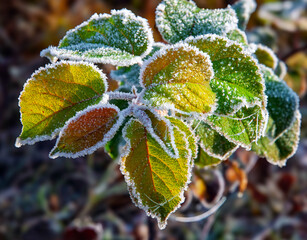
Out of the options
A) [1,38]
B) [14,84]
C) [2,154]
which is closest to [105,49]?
[2,154]

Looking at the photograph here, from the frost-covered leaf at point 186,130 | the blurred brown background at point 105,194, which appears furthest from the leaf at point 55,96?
the blurred brown background at point 105,194

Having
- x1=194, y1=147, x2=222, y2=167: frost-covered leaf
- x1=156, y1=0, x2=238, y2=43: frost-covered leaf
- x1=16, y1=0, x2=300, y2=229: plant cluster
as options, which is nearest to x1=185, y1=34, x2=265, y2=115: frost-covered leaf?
x1=16, y1=0, x2=300, y2=229: plant cluster

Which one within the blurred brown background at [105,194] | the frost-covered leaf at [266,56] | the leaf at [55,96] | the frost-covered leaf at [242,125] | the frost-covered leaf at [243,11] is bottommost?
the blurred brown background at [105,194]

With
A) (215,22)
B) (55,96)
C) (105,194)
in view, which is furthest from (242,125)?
(105,194)

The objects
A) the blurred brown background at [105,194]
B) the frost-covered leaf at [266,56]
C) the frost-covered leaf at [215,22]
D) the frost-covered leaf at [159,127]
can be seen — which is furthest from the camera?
the blurred brown background at [105,194]

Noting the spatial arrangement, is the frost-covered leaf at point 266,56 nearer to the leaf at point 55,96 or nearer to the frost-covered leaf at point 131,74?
the frost-covered leaf at point 131,74

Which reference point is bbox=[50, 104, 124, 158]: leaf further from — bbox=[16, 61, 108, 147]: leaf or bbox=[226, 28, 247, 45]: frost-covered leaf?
bbox=[226, 28, 247, 45]: frost-covered leaf

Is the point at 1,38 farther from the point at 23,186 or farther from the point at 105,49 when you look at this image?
the point at 105,49
